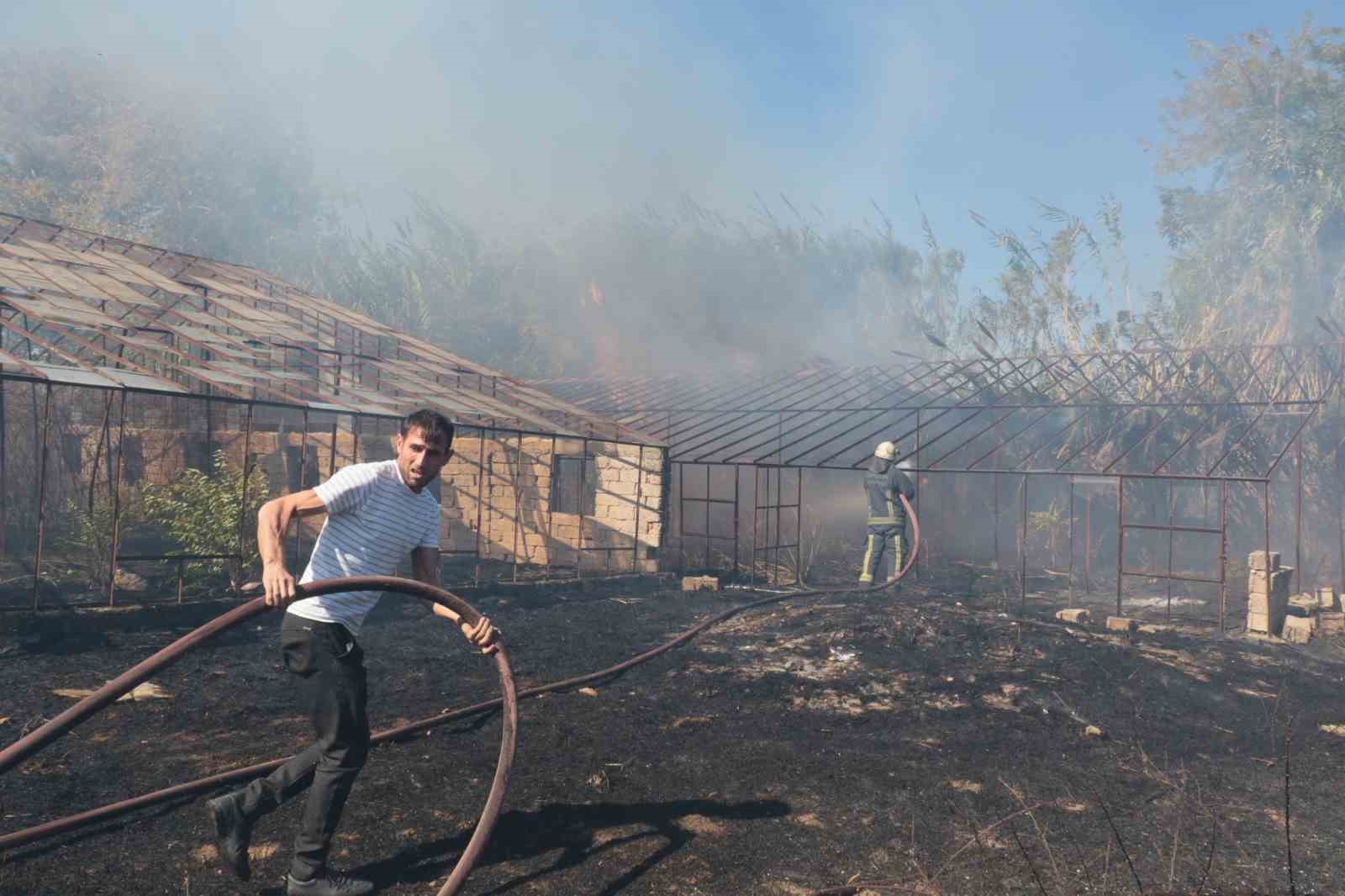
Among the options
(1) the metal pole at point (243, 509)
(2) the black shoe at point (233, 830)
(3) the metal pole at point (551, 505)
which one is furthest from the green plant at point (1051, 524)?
(2) the black shoe at point (233, 830)

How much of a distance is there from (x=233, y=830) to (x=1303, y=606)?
14572 millimetres

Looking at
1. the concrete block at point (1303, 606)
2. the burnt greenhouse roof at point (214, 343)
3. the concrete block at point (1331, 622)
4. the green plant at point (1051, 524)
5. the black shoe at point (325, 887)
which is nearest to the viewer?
the black shoe at point (325, 887)

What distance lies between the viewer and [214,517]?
11.0 meters

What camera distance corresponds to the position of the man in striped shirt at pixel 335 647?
358cm

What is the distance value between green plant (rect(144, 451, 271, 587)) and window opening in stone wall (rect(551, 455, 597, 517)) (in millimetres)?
5751

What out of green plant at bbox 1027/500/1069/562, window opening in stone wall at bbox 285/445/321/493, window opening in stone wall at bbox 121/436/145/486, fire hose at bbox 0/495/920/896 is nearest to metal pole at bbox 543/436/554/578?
window opening in stone wall at bbox 285/445/321/493

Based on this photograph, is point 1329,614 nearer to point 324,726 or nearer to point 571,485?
point 571,485

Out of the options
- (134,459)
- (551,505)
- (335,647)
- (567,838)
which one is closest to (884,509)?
(551,505)

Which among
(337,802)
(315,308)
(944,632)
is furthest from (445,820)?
(315,308)

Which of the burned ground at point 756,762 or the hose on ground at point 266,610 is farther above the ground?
the hose on ground at point 266,610

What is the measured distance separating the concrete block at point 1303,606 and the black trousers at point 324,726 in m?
13.4

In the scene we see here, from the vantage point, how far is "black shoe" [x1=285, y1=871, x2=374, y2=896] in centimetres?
354

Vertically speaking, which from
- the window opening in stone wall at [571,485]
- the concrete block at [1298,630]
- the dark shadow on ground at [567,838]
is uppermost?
the window opening in stone wall at [571,485]

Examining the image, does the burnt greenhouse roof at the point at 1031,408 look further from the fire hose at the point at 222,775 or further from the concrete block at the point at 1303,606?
the fire hose at the point at 222,775
